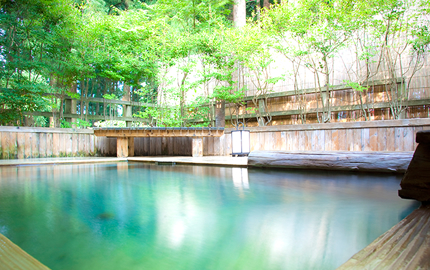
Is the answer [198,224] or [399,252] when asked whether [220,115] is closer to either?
→ [198,224]

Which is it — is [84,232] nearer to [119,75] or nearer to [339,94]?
[119,75]

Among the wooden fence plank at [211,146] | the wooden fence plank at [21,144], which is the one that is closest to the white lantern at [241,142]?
the wooden fence plank at [211,146]

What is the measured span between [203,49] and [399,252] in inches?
286

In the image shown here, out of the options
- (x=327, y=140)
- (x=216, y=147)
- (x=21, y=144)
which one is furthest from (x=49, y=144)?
(x=327, y=140)

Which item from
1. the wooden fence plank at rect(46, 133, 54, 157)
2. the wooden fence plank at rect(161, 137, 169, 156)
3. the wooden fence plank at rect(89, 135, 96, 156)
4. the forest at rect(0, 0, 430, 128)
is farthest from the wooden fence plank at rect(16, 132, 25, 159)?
the wooden fence plank at rect(161, 137, 169, 156)

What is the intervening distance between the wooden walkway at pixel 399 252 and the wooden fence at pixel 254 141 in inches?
152

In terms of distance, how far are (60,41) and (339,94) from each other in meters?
8.01

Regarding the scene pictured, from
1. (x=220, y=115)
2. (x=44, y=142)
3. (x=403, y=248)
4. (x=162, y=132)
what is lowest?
(x=403, y=248)

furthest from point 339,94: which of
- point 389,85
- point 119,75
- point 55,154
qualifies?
point 55,154

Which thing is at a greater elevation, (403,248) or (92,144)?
(92,144)

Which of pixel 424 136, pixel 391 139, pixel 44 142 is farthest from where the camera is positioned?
pixel 44 142

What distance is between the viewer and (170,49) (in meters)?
7.18

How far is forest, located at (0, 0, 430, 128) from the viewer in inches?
208

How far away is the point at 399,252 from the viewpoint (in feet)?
2.65
